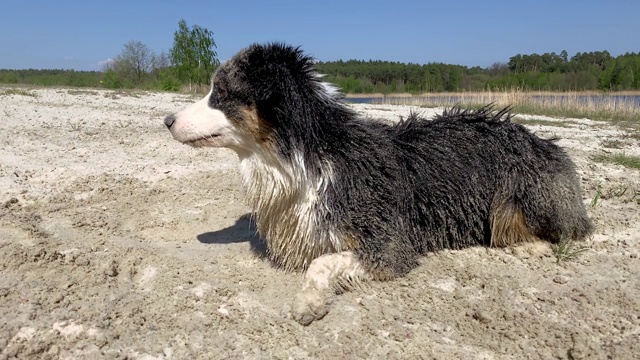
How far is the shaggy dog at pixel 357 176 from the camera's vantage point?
3.22 metres

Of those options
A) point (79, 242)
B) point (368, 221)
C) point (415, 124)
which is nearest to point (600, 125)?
point (415, 124)

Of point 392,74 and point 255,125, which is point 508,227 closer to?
point 255,125

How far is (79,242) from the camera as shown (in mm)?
4062

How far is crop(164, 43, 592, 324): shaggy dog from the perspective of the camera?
3219 mm

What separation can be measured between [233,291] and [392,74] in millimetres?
76485

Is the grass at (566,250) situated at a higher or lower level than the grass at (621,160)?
lower

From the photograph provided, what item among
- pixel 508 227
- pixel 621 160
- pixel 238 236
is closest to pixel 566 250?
pixel 508 227

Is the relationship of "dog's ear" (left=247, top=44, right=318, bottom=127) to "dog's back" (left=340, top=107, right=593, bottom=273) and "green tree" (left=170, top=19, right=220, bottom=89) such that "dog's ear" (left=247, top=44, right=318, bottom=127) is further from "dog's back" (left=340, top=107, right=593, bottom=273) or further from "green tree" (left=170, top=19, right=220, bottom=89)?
"green tree" (left=170, top=19, right=220, bottom=89)

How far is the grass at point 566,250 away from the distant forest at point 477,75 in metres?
40.1

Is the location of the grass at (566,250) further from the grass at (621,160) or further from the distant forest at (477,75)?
the distant forest at (477,75)

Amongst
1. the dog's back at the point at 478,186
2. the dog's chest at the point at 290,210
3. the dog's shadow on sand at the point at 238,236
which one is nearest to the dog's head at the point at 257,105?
the dog's chest at the point at 290,210

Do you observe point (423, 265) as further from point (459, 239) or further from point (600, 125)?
point (600, 125)

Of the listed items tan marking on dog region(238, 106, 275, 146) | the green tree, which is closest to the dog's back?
tan marking on dog region(238, 106, 275, 146)

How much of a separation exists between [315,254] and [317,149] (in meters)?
0.78
